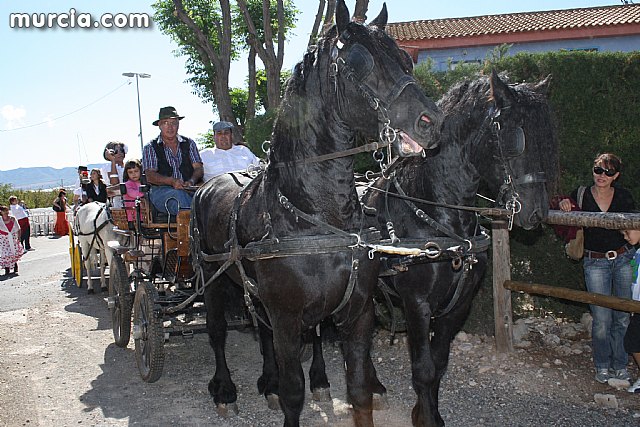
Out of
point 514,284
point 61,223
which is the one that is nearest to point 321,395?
point 514,284

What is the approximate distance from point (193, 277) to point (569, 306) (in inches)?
157

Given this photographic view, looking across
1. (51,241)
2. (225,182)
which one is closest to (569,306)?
(225,182)

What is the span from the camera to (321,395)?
18.0 ft

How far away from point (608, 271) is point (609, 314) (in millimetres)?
377

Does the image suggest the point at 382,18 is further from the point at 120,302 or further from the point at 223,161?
the point at 120,302

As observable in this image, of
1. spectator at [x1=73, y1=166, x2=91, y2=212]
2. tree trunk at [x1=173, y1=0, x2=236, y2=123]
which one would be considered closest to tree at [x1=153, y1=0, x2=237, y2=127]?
tree trunk at [x1=173, y1=0, x2=236, y2=123]

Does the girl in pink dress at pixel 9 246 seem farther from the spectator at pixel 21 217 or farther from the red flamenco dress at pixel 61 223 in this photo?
the red flamenco dress at pixel 61 223

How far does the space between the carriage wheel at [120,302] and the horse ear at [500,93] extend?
4656 mm

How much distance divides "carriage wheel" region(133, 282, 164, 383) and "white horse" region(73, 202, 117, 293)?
13.5 ft

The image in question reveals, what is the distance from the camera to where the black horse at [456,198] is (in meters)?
Answer: 4.07

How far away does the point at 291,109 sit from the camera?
3.59 meters

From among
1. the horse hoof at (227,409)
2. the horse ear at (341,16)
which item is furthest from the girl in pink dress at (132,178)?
the horse ear at (341,16)

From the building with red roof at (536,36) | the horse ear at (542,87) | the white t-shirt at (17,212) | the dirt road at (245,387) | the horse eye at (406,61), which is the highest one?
the building with red roof at (536,36)

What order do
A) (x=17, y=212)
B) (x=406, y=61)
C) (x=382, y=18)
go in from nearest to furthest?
(x=406, y=61) → (x=382, y=18) → (x=17, y=212)
